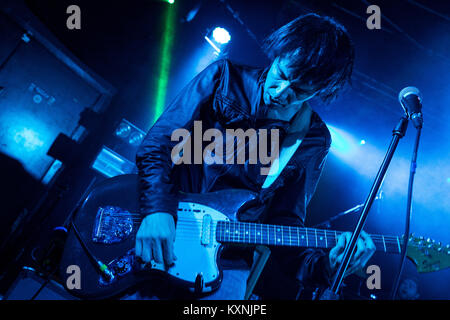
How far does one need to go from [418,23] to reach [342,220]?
470cm

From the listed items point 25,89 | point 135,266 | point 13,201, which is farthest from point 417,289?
point 25,89

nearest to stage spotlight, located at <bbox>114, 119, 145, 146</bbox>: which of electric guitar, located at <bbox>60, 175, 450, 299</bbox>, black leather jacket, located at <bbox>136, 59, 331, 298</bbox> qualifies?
black leather jacket, located at <bbox>136, 59, 331, 298</bbox>

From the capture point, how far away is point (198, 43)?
5812mm

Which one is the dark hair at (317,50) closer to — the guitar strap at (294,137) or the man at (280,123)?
the man at (280,123)

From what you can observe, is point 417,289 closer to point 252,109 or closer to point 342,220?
point 342,220

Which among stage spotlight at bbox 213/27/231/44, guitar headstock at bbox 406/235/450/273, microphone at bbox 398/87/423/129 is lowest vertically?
guitar headstock at bbox 406/235/450/273

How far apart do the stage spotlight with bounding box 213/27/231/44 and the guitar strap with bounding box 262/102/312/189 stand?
3.75m

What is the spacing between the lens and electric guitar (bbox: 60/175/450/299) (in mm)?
1589

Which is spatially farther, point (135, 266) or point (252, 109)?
point (252, 109)

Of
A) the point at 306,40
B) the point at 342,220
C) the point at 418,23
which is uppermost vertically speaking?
the point at 418,23

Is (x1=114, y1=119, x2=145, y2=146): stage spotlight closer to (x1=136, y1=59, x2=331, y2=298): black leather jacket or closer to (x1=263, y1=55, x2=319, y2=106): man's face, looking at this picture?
(x1=136, y1=59, x2=331, y2=298): black leather jacket

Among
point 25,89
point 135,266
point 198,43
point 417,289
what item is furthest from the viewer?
point 417,289

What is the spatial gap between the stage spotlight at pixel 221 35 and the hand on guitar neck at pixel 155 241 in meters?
5.03

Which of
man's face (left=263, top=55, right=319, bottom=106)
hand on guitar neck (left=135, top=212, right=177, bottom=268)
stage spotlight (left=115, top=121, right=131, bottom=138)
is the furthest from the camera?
stage spotlight (left=115, top=121, right=131, bottom=138)
